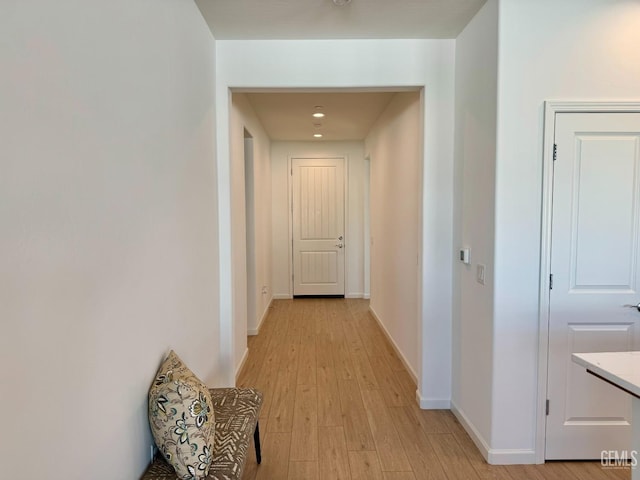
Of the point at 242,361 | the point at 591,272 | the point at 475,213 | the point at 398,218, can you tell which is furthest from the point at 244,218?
the point at 591,272

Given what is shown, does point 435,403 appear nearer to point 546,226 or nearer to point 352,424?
point 352,424

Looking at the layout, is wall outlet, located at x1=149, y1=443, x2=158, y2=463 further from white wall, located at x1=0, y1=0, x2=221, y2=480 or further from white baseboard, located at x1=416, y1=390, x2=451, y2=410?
white baseboard, located at x1=416, y1=390, x2=451, y2=410

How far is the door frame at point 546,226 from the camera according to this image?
211 cm

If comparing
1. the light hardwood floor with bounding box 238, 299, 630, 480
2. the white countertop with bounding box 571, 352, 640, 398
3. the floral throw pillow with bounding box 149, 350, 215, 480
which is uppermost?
the white countertop with bounding box 571, 352, 640, 398

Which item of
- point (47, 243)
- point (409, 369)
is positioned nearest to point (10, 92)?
point (47, 243)

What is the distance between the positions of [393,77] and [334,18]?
588 millimetres

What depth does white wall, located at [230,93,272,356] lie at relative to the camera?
324 cm

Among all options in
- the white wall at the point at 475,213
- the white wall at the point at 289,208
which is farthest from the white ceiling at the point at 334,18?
the white wall at the point at 289,208

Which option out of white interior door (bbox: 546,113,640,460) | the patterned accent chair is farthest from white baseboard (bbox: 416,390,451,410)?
the patterned accent chair

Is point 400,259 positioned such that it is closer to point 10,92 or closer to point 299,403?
point 299,403

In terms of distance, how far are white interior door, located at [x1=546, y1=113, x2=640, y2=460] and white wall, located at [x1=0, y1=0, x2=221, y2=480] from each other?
208 centimetres

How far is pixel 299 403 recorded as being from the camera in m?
2.92

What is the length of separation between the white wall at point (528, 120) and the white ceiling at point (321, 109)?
1745 mm

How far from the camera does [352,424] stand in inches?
104
